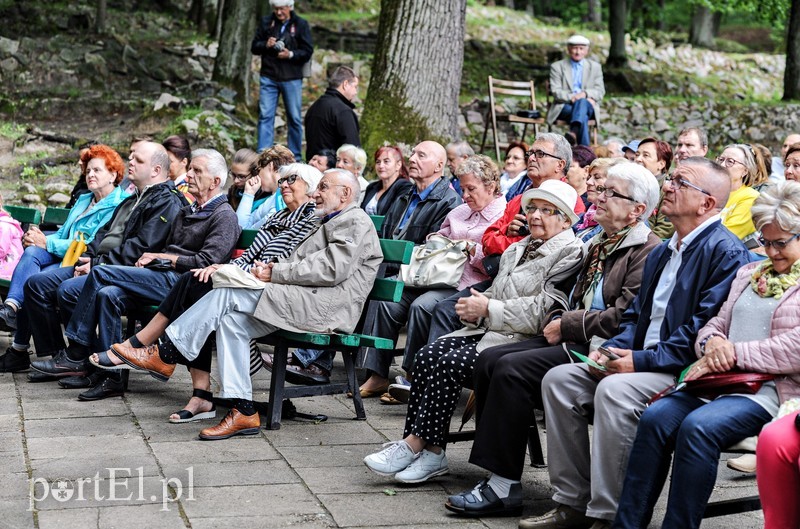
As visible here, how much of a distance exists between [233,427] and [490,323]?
1574 millimetres

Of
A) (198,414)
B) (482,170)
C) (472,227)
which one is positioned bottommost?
(198,414)

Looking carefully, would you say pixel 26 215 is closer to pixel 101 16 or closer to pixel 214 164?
pixel 214 164

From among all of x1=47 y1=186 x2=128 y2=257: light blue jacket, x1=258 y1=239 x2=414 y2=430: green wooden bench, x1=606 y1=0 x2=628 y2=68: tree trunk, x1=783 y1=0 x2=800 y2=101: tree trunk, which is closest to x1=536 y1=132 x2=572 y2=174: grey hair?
x1=258 y1=239 x2=414 y2=430: green wooden bench

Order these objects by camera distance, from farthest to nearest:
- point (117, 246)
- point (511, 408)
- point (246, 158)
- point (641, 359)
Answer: point (246, 158)
point (117, 246)
point (511, 408)
point (641, 359)

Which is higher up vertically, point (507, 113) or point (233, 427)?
point (507, 113)

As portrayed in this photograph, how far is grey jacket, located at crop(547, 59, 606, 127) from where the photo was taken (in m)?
12.8

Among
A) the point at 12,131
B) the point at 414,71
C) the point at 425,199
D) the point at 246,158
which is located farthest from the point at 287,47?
the point at 425,199

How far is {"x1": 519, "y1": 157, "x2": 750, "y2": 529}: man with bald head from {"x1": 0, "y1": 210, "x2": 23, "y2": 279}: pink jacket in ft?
16.2

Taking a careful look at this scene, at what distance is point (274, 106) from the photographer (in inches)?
469

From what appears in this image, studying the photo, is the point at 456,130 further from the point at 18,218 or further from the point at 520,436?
the point at 520,436

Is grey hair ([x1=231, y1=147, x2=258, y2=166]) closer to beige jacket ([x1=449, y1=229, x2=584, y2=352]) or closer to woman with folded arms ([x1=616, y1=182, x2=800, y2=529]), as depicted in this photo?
beige jacket ([x1=449, y1=229, x2=584, y2=352])

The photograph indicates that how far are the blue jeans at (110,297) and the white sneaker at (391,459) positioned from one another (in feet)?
7.81

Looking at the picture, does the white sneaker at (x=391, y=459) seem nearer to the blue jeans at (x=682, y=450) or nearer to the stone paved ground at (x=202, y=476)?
the stone paved ground at (x=202, y=476)

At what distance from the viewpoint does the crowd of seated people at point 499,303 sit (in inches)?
150
